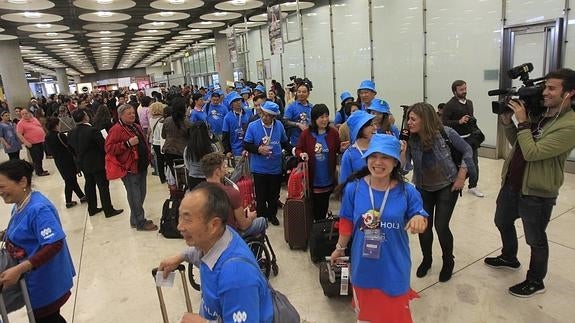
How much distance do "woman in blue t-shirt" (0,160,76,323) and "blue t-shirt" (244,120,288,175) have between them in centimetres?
240

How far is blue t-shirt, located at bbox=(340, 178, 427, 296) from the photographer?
6.57ft

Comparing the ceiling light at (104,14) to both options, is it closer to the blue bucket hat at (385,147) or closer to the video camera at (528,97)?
the video camera at (528,97)

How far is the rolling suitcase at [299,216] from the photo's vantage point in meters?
3.88

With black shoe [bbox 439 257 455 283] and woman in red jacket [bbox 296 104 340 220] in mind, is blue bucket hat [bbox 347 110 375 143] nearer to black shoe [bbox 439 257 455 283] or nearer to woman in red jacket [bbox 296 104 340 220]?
woman in red jacket [bbox 296 104 340 220]

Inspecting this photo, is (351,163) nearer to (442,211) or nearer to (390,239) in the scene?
(442,211)

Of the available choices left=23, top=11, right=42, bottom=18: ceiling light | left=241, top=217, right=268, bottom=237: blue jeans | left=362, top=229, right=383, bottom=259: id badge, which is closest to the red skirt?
left=362, top=229, right=383, bottom=259: id badge

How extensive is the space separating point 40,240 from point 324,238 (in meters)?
2.25

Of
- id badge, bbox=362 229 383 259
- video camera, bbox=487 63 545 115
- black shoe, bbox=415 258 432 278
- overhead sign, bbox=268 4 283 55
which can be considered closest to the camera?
id badge, bbox=362 229 383 259

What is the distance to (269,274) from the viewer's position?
11.6 feet

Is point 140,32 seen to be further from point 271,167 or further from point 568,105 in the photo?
point 568,105

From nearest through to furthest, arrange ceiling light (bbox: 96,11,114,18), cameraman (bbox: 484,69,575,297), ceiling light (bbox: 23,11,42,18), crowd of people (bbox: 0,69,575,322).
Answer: crowd of people (bbox: 0,69,575,322), cameraman (bbox: 484,69,575,297), ceiling light (bbox: 23,11,42,18), ceiling light (bbox: 96,11,114,18)

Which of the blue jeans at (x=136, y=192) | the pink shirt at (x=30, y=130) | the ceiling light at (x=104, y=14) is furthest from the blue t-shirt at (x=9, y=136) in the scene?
the blue jeans at (x=136, y=192)

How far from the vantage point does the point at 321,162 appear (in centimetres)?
384

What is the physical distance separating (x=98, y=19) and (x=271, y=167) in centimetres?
1038
